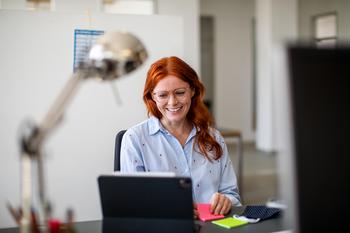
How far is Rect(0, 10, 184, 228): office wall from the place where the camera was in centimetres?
221

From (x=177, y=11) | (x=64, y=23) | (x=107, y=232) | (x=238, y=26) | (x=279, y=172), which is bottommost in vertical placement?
(x=107, y=232)

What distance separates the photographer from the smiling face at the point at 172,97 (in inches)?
66.9

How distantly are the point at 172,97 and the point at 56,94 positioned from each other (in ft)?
2.90

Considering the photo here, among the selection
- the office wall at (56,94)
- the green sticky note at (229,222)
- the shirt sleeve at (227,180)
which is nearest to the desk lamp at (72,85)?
the green sticky note at (229,222)

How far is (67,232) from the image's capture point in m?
0.89

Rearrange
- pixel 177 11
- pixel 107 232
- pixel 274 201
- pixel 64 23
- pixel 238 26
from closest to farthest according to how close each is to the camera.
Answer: pixel 274 201 < pixel 107 232 < pixel 64 23 < pixel 177 11 < pixel 238 26

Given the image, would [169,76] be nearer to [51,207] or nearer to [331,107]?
[51,207]

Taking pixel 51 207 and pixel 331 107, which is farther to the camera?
pixel 51 207

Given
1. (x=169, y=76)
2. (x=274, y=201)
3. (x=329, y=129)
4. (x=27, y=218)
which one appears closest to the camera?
(x=329, y=129)

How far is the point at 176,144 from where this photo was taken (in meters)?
1.76

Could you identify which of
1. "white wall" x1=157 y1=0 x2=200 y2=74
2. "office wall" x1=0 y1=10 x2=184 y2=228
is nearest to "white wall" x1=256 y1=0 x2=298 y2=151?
"white wall" x1=157 y1=0 x2=200 y2=74

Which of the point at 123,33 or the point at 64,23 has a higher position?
the point at 64,23

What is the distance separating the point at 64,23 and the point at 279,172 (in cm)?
193

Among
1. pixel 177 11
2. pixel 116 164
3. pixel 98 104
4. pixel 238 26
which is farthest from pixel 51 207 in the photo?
pixel 238 26
